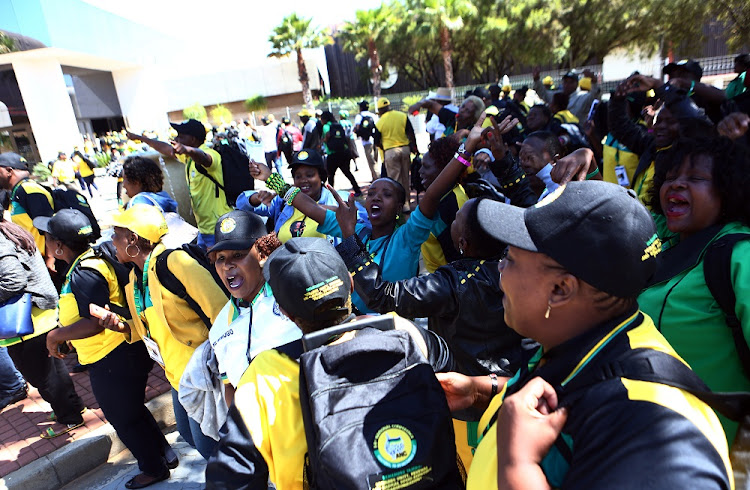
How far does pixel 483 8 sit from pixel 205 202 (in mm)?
30012

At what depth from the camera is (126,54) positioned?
32.9 meters

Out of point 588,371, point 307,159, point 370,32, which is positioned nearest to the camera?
point 588,371

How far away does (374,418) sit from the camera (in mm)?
1302

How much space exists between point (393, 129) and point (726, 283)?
25.9 ft

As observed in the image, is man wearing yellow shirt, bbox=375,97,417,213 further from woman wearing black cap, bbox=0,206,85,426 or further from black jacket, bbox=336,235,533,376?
black jacket, bbox=336,235,533,376

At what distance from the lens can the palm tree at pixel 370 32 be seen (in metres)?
33.0

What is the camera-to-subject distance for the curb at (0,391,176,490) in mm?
3635

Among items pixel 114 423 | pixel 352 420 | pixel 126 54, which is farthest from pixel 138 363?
pixel 126 54

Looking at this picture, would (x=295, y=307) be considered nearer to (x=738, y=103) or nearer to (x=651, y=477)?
(x=651, y=477)

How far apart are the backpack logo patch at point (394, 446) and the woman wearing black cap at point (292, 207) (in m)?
2.27

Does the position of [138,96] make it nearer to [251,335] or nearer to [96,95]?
[96,95]

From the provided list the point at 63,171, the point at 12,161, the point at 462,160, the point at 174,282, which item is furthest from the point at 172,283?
the point at 63,171

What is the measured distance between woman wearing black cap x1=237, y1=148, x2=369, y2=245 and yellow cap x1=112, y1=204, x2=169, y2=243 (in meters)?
0.89

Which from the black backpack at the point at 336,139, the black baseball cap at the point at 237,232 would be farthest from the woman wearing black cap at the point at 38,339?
the black backpack at the point at 336,139
